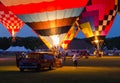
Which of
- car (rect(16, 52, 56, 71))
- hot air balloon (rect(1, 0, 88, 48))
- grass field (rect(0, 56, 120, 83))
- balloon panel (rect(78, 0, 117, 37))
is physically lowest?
grass field (rect(0, 56, 120, 83))

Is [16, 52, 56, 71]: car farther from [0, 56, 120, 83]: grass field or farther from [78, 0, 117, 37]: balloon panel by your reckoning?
[78, 0, 117, 37]: balloon panel

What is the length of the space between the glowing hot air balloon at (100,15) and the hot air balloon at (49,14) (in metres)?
14.0

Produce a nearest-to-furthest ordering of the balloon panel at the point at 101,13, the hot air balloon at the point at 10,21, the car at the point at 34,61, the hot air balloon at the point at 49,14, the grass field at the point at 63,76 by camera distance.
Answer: the grass field at the point at 63,76 < the car at the point at 34,61 < the hot air balloon at the point at 49,14 < the balloon panel at the point at 101,13 < the hot air balloon at the point at 10,21

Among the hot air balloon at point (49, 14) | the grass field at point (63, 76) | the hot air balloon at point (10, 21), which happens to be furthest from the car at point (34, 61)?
the hot air balloon at point (10, 21)

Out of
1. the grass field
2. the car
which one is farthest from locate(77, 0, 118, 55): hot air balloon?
the grass field

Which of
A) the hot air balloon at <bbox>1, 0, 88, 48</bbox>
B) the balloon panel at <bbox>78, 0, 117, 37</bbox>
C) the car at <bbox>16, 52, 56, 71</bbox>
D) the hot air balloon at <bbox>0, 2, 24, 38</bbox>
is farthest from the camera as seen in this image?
the hot air balloon at <bbox>0, 2, 24, 38</bbox>

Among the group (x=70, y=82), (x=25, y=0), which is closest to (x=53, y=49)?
(x=25, y=0)

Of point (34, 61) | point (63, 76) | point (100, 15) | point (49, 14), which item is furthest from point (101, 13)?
point (63, 76)

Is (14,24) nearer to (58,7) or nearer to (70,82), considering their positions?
(58,7)

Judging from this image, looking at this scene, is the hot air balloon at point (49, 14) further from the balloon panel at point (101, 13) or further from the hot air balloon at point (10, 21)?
the hot air balloon at point (10, 21)

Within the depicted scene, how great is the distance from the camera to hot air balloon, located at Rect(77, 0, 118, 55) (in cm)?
5766

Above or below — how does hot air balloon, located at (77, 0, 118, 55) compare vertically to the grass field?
above

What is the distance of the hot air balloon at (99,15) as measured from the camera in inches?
2270

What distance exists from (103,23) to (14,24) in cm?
1455
